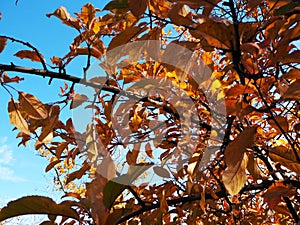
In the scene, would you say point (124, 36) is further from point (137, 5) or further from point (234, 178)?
point (234, 178)

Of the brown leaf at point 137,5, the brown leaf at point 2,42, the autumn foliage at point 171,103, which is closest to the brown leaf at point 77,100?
the autumn foliage at point 171,103

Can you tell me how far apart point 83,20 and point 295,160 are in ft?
2.34

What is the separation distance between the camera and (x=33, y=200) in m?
0.64

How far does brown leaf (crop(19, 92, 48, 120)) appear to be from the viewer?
2.86 feet

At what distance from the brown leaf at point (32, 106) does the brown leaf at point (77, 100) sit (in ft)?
0.66

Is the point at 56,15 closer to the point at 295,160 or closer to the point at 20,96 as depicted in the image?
the point at 20,96

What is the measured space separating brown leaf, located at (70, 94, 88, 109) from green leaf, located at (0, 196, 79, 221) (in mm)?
491

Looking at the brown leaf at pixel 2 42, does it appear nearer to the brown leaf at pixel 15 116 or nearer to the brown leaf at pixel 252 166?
the brown leaf at pixel 15 116

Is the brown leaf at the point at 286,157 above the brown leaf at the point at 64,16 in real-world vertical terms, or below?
below

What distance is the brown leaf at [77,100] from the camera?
1093mm

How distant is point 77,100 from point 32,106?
232 mm

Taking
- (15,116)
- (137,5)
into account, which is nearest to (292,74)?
(137,5)

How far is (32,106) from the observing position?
884 mm

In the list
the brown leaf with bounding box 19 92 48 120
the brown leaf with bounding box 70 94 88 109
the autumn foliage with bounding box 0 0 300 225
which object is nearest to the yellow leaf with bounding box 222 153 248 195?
the autumn foliage with bounding box 0 0 300 225
